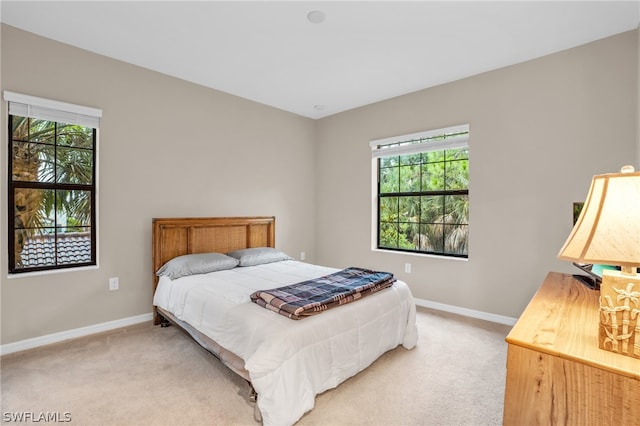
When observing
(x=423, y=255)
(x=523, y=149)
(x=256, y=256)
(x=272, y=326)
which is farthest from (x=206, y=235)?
(x=523, y=149)

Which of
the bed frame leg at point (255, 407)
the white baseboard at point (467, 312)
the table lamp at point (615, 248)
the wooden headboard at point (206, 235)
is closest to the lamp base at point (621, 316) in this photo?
the table lamp at point (615, 248)

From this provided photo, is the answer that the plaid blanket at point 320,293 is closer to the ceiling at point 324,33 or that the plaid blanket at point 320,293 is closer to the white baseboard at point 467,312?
the white baseboard at point 467,312

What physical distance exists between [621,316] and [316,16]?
8.05 ft

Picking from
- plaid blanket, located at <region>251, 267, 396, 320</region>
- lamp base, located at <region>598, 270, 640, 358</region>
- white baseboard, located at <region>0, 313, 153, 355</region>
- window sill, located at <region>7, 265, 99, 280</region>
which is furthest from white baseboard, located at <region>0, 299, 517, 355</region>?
lamp base, located at <region>598, 270, 640, 358</region>

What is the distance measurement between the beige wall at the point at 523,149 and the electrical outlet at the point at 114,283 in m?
3.06

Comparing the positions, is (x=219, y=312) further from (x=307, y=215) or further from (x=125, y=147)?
(x=307, y=215)

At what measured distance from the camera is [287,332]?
176 centimetres

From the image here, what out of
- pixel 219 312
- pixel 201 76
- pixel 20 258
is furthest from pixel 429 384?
pixel 201 76

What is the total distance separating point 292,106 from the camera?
4.34m

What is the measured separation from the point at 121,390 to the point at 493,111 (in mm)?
4012

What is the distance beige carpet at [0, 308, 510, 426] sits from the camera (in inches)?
70.4

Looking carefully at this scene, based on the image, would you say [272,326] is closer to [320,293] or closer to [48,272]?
[320,293]

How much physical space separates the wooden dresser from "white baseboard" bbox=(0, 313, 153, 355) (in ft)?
10.8

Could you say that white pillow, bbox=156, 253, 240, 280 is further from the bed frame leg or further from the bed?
the bed frame leg
